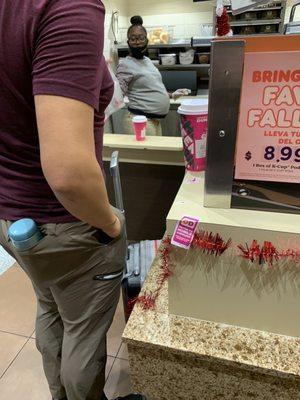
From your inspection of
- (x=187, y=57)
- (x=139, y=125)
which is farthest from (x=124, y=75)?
(x=187, y=57)

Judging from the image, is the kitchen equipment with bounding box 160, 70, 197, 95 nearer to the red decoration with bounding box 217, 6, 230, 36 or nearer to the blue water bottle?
the red decoration with bounding box 217, 6, 230, 36

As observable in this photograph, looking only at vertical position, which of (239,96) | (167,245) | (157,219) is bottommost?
(157,219)

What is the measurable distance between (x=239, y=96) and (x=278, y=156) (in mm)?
165

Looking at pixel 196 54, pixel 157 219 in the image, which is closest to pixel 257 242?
pixel 157 219

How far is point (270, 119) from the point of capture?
27.1 inches

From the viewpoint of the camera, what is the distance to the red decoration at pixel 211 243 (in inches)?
30.5

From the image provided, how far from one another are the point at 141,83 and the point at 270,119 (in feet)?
6.68

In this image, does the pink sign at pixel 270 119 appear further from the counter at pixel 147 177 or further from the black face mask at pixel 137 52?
the black face mask at pixel 137 52

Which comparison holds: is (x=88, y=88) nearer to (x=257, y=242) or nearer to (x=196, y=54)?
(x=257, y=242)

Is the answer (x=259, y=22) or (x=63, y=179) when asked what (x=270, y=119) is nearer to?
(x=63, y=179)

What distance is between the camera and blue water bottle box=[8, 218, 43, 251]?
2.41 ft

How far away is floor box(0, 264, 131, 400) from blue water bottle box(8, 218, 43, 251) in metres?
0.89

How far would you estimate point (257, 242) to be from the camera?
0.75 m

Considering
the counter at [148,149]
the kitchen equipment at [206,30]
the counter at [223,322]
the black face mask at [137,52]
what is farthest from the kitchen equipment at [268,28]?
the counter at [223,322]
